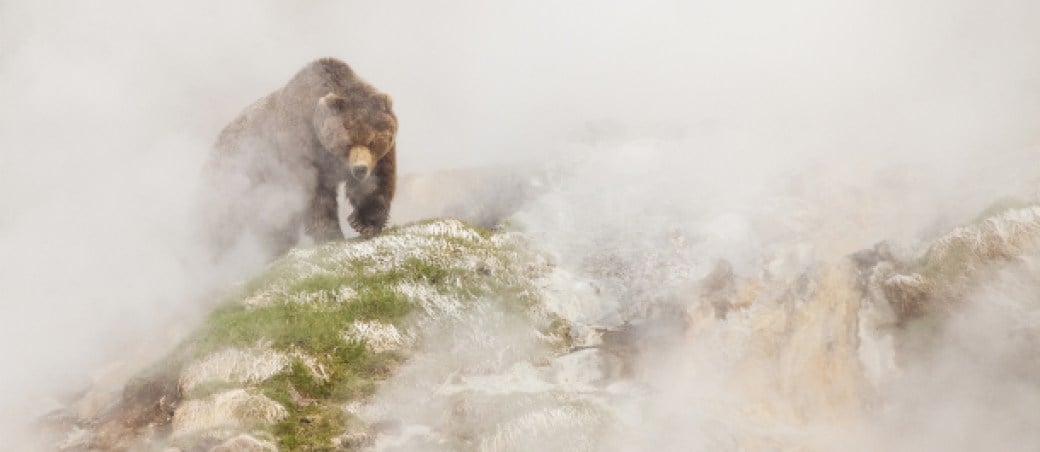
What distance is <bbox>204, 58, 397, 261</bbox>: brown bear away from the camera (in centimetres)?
1028

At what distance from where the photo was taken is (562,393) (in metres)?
8.29

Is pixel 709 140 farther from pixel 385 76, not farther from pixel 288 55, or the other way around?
pixel 288 55

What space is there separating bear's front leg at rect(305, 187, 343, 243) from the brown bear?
1 centimetres

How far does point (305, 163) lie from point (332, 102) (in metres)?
1.18

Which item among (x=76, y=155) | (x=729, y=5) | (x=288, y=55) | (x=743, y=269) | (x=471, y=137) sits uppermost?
(x=288, y=55)

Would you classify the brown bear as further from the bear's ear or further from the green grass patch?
the green grass patch

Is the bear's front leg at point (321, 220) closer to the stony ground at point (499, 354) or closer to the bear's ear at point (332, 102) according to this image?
the stony ground at point (499, 354)

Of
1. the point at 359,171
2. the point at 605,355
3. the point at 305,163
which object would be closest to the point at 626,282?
the point at 605,355

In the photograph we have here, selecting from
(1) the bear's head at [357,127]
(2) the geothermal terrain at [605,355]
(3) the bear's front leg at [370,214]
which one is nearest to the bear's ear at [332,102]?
(1) the bear's head at [357,127]

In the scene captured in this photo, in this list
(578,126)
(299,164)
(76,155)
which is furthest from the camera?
(76,155)

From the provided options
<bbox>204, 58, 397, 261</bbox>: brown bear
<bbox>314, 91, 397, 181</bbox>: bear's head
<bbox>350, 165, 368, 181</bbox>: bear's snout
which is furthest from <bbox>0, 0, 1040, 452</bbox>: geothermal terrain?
<bbox>314, 91, 397, 181</bbox>: bear's head

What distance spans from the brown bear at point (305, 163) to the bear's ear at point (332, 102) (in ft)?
0.04

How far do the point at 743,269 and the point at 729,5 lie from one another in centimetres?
1604

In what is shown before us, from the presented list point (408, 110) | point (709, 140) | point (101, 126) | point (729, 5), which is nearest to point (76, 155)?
point (101, 126)
